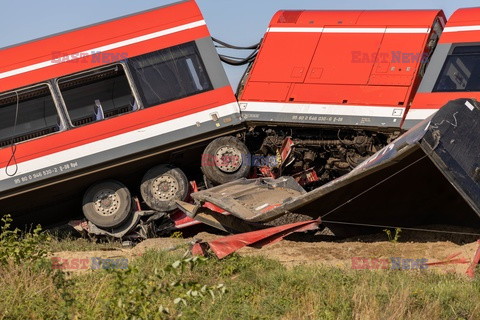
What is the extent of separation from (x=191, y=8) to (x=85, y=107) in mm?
2254

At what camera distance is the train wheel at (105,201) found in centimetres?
1566

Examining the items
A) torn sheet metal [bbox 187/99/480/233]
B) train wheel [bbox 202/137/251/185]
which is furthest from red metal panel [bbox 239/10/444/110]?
torn sheet metal [bbox 187/99/480/233]

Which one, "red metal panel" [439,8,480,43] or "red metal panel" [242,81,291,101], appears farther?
"red metal panel" [242,81,291,101]

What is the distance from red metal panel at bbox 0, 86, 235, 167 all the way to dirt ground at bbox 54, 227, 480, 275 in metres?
2.28

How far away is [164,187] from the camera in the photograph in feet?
51.5

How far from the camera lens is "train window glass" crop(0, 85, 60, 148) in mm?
15438

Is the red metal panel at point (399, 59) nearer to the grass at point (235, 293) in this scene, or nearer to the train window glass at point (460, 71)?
the train window glass at point (460, 71)

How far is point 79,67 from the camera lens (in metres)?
15.4

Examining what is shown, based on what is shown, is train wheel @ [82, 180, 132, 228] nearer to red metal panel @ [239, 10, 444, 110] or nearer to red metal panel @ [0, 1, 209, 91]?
red metal panel @ [0, 1, 209, 91]

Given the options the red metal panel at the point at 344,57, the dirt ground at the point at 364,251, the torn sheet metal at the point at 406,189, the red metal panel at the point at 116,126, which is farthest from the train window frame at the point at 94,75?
the dirt ground at the point at 364,251

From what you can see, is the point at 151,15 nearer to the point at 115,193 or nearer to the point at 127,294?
the point at 115,193

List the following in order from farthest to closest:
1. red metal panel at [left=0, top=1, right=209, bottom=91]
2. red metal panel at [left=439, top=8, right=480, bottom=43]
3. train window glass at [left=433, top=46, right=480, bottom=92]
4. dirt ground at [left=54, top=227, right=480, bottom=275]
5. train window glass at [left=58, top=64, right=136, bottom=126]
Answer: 1. train window glass at [left=58, top=64, right=136, bottom=126]
2. red metal panel at [left=0, top=1, right=209, bottom=91]
3. red metal panel at [left=439, top=8, right=480, bottom=43]
4. train window glass at [left=433, top=46, right=480, bottom=92]
5. dirt ground at [left=54, top=227, right=480, bottom=275]

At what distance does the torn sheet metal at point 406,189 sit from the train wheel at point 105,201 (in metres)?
2.04

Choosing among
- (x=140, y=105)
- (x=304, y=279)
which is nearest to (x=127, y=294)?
(x=304, y=279)
